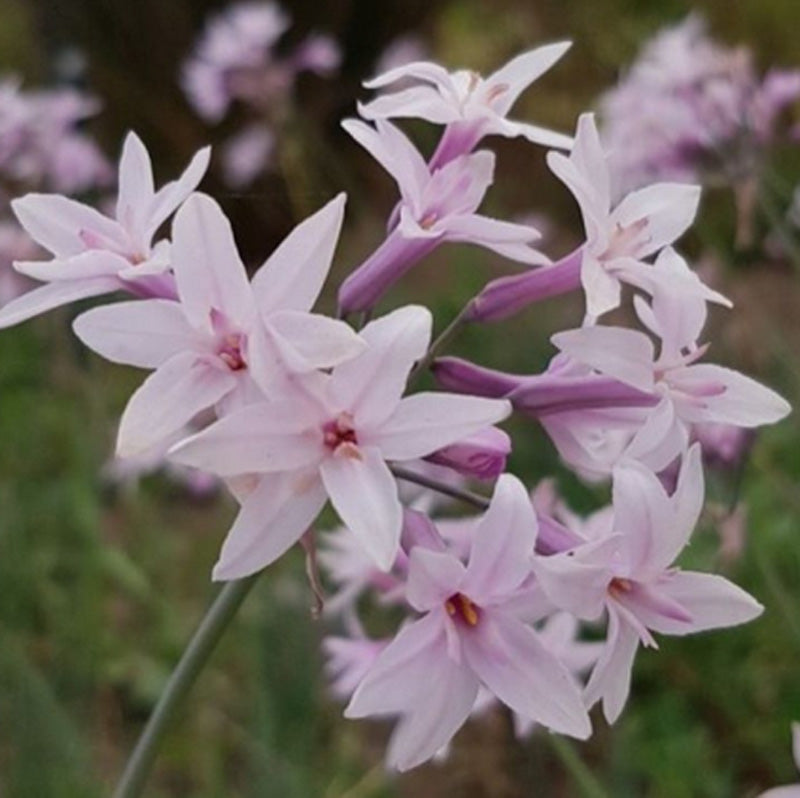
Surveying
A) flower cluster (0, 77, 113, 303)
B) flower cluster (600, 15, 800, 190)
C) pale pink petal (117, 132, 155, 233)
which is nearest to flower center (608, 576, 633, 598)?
pale pink petal (117, 132, 155, 233)

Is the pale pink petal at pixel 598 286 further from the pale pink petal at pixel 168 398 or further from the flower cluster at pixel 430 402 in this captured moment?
the pale pink petal at pixel 168 398

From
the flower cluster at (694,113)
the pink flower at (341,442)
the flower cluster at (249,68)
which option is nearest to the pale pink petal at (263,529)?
the pink flower at (341,442)

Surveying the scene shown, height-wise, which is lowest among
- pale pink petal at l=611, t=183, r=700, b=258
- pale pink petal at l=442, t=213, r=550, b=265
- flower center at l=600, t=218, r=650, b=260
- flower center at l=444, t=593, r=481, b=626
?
flower center at l=444, t=593, r=481, b=626

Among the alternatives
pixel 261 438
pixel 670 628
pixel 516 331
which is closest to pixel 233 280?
pixel 261 438

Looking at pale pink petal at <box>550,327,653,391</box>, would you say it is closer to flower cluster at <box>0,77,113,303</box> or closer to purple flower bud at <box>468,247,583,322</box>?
purple flower bud at <box>468,247,583,322</box>

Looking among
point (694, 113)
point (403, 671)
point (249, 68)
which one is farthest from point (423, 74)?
point (249, 68)
